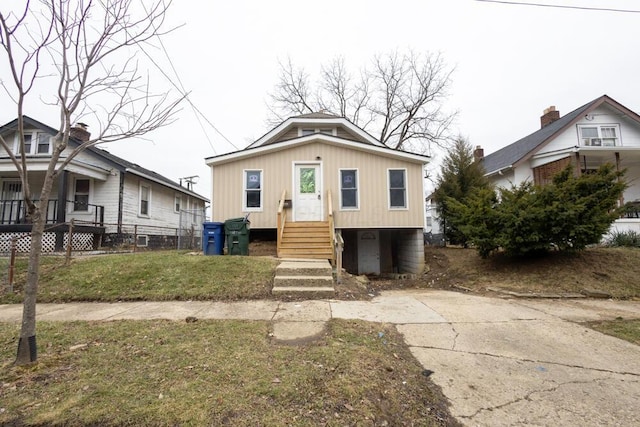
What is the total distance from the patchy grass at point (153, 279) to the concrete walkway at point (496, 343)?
1.32ft

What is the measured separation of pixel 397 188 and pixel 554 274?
5088mm

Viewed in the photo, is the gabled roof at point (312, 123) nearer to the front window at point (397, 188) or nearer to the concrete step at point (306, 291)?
the front window at point (397, 188)

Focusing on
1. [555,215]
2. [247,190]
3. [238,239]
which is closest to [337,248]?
[238,239]

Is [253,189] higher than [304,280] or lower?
higher

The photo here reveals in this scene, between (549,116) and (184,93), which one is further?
(549,116)

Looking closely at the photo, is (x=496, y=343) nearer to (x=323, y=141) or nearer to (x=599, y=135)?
(x=323, y=141)

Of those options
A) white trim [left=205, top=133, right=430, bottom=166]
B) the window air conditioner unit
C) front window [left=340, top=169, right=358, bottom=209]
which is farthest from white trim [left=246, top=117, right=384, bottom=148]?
the window air conditioner unit

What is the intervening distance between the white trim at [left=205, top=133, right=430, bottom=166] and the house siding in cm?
14

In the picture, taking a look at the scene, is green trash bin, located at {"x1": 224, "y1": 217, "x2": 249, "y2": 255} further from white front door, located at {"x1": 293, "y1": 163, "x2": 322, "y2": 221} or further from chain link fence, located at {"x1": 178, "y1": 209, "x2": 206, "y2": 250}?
chain link fence, located at {"x1": 178, "y1": 209, "x2": 206, "y2": 250}

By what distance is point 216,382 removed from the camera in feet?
7.56

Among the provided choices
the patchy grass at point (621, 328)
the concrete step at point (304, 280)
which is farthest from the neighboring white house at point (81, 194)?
the patchy grass at point (621, 328)

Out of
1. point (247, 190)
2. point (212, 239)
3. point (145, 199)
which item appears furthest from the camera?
point (145, 199)

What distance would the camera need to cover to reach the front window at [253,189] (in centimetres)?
A: 1019

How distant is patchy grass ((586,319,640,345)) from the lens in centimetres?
354
